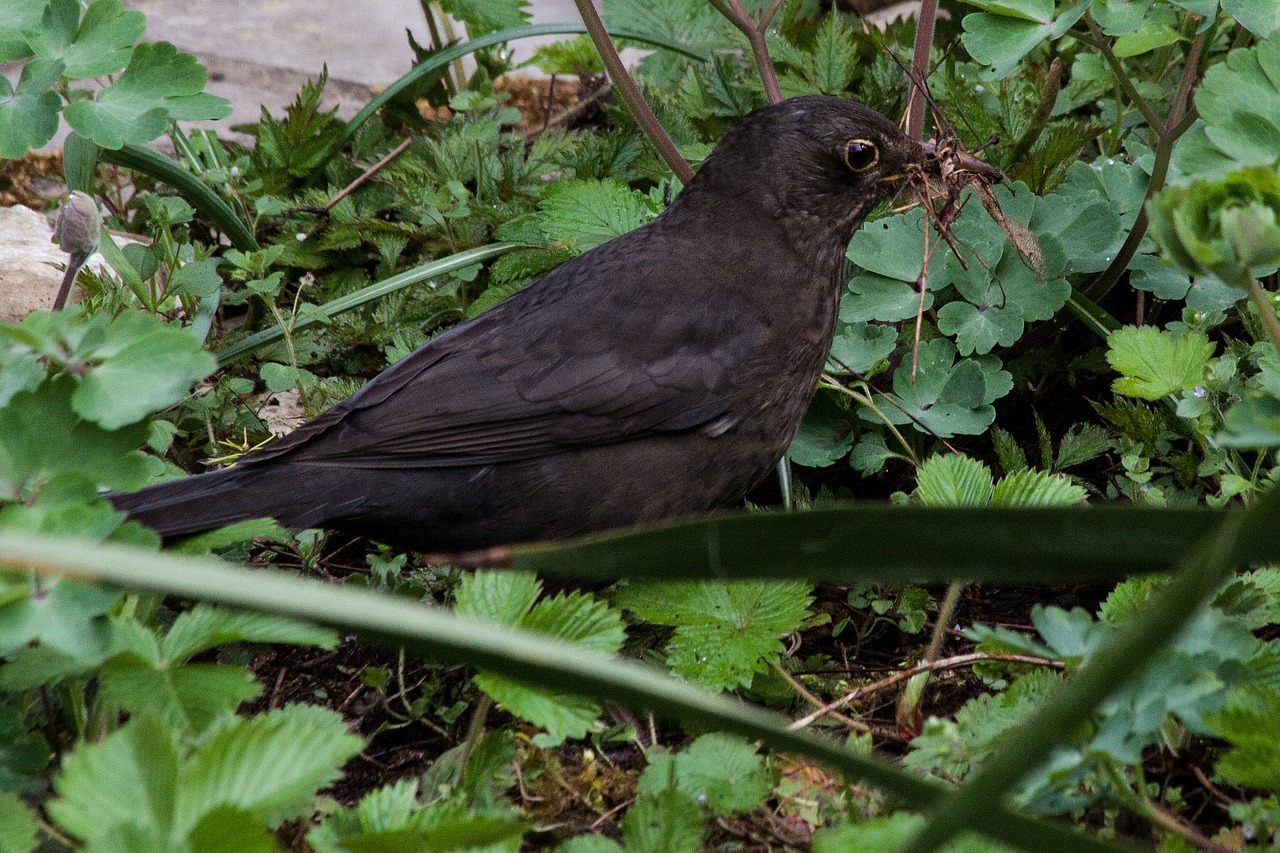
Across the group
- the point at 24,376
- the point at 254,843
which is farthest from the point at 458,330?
the point at 254,843

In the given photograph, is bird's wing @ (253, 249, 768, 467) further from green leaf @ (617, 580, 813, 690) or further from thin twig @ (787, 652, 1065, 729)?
thin twig @ (787, 652, 1065, 729)

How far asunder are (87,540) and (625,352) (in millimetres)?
1673

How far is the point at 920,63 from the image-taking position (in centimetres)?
370

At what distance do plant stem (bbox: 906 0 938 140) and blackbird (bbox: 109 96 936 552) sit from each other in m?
Answer: 0.23

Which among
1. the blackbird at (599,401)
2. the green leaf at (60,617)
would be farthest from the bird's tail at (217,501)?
the green leaf at (60,617)

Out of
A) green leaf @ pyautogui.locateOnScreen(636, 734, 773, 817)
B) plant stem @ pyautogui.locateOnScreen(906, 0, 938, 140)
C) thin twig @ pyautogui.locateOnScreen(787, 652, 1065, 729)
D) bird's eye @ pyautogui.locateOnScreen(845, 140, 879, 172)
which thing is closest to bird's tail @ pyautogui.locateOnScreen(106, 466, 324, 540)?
green leaf @ pyautogui.locateOnScreen(636, 734, 773, 817)

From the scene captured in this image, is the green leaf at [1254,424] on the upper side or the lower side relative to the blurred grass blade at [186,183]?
upper

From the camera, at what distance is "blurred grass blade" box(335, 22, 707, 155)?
4426 millimetres

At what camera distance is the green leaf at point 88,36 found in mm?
3082

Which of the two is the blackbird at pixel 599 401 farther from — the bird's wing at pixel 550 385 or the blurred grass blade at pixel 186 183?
the blurred grass blade at pixel 186 183

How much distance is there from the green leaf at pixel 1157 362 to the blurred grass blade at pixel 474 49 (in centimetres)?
217

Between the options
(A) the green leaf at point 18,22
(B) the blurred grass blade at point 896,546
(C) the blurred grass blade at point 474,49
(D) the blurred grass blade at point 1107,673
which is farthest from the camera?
(C) the blurred grass blade at point 474,49

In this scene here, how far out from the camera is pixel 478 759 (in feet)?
7.64

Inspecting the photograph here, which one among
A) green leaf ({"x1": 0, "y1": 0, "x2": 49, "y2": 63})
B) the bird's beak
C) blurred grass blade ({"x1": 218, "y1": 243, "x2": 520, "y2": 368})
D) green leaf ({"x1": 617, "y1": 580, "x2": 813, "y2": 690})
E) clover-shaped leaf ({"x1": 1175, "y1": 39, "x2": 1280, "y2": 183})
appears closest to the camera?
clover-shaped leaf ({"x1": 1175, "y1": 39, "x2": 1280, "y2": 183})
